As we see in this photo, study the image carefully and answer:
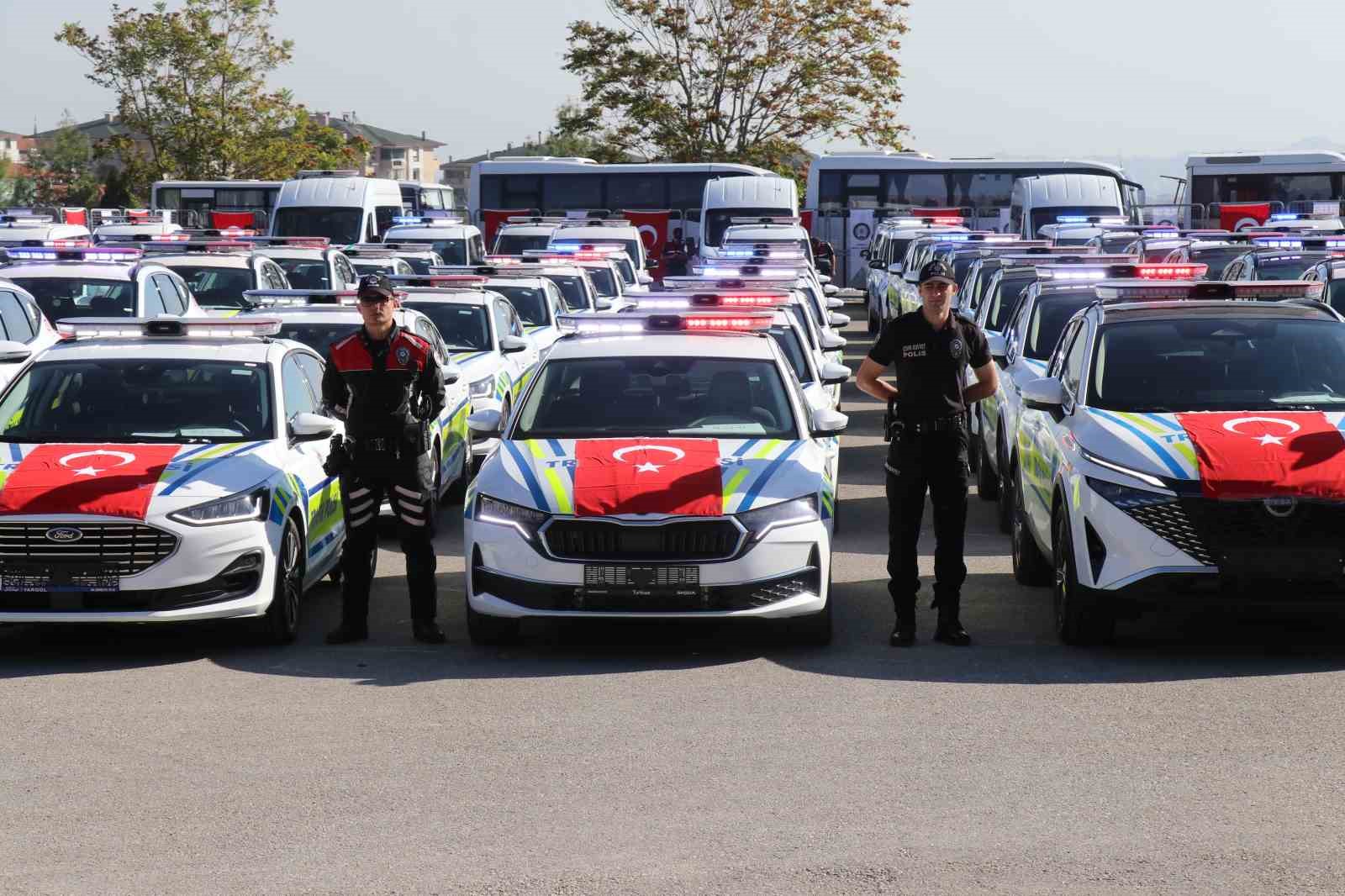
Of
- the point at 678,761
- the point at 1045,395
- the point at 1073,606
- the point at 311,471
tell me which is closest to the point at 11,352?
the point at 311,471

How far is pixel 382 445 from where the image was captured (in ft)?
31.1

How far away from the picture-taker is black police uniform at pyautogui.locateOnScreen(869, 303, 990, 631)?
30.1 feet

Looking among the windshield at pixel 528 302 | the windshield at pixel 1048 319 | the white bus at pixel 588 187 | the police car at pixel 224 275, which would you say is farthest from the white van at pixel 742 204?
the windshield at pixel 1048 319

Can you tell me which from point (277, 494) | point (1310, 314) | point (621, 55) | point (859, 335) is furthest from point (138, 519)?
point (621, 55)

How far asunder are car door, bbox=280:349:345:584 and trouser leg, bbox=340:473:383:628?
217 mm

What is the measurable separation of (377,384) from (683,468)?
5.14ft

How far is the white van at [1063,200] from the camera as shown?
138 ft

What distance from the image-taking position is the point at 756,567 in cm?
881

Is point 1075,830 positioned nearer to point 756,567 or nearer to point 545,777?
point 545,777

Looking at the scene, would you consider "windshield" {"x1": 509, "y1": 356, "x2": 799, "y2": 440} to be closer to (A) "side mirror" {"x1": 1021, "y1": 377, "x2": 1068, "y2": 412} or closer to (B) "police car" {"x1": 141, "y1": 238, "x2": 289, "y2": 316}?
(A) "side mirror" {"x1": 1021, "y1": 377, "x2": 1068, "y2": 412}

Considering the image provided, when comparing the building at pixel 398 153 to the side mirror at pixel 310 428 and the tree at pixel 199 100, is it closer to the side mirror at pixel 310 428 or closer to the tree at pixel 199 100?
the tree at pixel 199 100

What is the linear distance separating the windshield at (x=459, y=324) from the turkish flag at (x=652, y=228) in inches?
1247

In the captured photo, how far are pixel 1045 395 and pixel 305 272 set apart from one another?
15.6 meters

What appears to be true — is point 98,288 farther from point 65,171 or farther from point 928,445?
point 65,171
